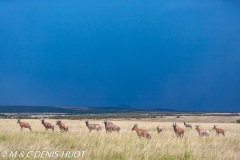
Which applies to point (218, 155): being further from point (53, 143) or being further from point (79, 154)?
point (53, 143)

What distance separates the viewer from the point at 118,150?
9320mm

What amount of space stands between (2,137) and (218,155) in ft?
24.1

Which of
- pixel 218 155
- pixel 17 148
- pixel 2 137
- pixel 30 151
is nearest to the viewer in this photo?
pixel 30 151

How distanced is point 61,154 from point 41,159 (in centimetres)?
88

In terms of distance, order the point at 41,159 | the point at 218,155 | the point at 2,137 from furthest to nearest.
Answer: the point at 2,137 → the point at 218,155 → the point at 41,159

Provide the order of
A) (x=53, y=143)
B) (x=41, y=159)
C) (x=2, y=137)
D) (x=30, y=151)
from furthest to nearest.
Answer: (x=2, y=137)
(x=53, y=143)
(x=30, y=151)
(x=41, y=159)

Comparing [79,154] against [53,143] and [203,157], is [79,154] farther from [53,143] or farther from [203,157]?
[203,157]

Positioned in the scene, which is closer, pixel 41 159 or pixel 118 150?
pixel 41 159

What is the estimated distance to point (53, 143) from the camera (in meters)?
10.6

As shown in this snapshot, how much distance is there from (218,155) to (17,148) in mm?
5741

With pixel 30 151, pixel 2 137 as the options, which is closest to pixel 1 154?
pixel 30 151

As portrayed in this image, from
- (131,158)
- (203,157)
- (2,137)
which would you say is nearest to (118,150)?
(131,158)

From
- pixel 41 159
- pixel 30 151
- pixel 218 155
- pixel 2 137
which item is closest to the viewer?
pixel 41 159

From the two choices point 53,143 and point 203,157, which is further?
point 53,143
